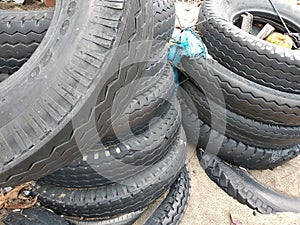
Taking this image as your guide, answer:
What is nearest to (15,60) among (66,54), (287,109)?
(66,54)

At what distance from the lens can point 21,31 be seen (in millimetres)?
1224

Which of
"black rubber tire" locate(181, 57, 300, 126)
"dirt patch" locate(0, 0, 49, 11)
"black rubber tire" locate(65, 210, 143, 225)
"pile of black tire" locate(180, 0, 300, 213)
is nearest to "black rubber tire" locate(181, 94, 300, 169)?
"pile of black tire" locate(180, 0, 300, 213)


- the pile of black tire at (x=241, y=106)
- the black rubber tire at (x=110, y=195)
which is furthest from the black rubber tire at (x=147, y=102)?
the pile of black tire at (x=241, y=106)

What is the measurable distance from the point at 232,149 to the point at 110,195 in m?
0.82

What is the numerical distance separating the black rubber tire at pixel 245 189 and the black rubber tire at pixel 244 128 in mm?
189

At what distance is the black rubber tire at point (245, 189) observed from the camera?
5.97 feet

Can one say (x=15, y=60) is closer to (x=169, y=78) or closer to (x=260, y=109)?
(x=169, y=78)

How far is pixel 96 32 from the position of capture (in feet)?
2.93

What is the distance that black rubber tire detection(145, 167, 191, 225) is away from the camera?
1.56m

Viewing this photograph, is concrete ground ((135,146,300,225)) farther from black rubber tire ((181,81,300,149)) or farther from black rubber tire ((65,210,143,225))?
black rubber tire ((181,81,300,149))

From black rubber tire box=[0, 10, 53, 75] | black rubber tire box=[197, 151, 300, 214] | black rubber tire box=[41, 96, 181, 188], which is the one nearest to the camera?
black rubber tire box=[0, 10, 53, 75]

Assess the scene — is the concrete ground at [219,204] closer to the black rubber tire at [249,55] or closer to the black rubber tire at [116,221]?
the black rubber tire at [116,221]

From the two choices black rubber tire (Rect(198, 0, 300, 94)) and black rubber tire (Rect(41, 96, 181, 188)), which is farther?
black rubber tire (Rect(198, 0, 300, 94))

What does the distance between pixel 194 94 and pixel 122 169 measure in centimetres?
73
